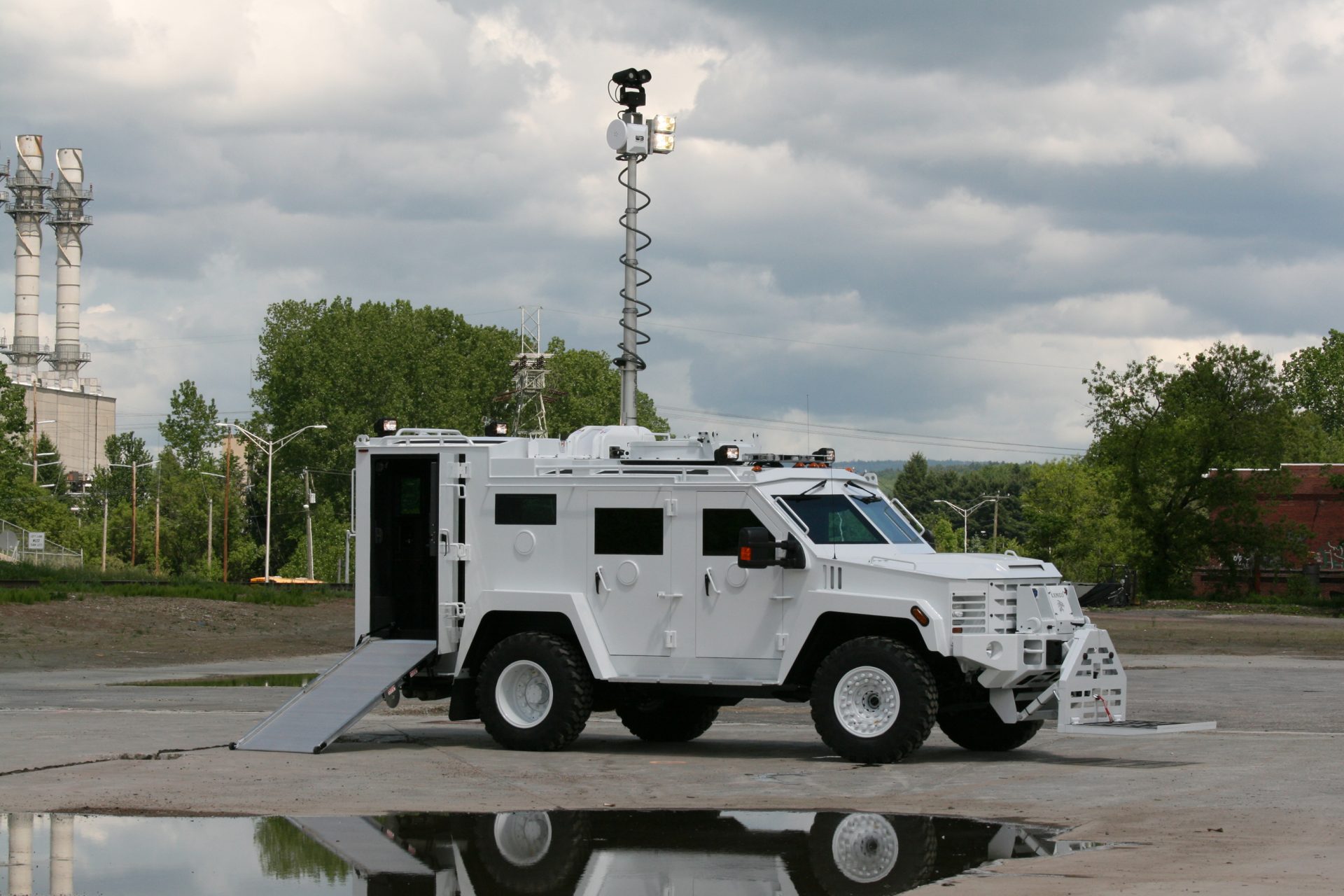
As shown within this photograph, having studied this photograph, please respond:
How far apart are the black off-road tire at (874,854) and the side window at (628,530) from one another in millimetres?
4505

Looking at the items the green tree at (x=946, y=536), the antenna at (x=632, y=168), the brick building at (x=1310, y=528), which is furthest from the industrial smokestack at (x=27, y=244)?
the antenna at (x=632, y=168)

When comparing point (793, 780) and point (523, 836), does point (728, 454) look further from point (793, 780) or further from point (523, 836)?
point (523, 836)

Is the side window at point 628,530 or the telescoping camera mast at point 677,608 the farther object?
the side window at point 628,530

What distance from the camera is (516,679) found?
51.7 ft

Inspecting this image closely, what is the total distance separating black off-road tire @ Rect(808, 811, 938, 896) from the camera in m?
9.08

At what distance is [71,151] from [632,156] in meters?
117

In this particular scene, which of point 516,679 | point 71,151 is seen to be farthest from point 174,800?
point 71,151

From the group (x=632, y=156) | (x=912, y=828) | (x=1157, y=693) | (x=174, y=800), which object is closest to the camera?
(x=912, y=828)

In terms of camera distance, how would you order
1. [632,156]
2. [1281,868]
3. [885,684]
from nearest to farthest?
[1281,868], [885,684], [632,156]

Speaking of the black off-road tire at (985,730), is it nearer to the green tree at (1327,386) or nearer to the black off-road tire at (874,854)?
the black off-road tire at (874,854)

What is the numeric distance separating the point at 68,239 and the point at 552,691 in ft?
389

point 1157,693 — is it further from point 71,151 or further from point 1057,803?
point 71,151

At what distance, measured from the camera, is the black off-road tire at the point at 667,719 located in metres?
16.8

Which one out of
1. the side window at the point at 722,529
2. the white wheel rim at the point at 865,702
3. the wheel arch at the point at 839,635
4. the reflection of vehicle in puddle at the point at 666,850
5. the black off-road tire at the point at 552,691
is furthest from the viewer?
the black off-road tire at the point at 552,691
